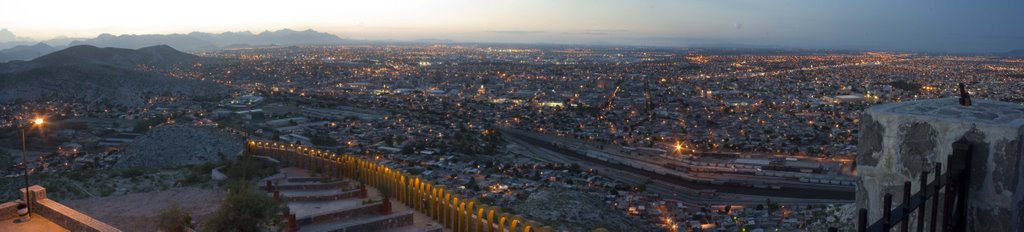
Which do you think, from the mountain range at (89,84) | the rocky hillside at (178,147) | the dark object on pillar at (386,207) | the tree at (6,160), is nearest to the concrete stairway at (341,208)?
the dark object on pillar at (386,207)

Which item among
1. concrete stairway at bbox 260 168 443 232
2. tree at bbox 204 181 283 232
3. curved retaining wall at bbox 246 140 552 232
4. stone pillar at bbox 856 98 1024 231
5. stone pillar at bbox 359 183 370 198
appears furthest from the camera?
stone pillar at bbox 359 183 370 198

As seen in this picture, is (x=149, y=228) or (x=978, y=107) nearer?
(x=978, y=107)

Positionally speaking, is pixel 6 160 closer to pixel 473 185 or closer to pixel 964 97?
pixel 473 185

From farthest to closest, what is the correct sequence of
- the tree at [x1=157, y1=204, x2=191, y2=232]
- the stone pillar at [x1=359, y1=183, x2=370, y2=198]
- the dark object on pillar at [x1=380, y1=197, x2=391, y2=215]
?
the stone pillar at [x1=359, y1=183, x2=370, y2=198] < the dark object on pillar at [x1=380, y1=197, x2=391, y2=215] < the tree at [x1=157, y1=204, x2=191, y2=232]

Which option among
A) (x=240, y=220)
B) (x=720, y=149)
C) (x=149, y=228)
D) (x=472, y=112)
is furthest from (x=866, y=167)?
(x=472, y=112)

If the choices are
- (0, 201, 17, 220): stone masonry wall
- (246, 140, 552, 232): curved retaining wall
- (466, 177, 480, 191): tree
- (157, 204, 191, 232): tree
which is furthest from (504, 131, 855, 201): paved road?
(0, 201, 17, 220): stone masonry wall

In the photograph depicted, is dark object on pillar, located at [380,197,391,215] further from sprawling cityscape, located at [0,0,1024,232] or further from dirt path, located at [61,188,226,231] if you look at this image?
dirt path, located at [61,188,226,231]

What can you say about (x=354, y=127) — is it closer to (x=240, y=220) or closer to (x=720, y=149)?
(x=720, y=149)
